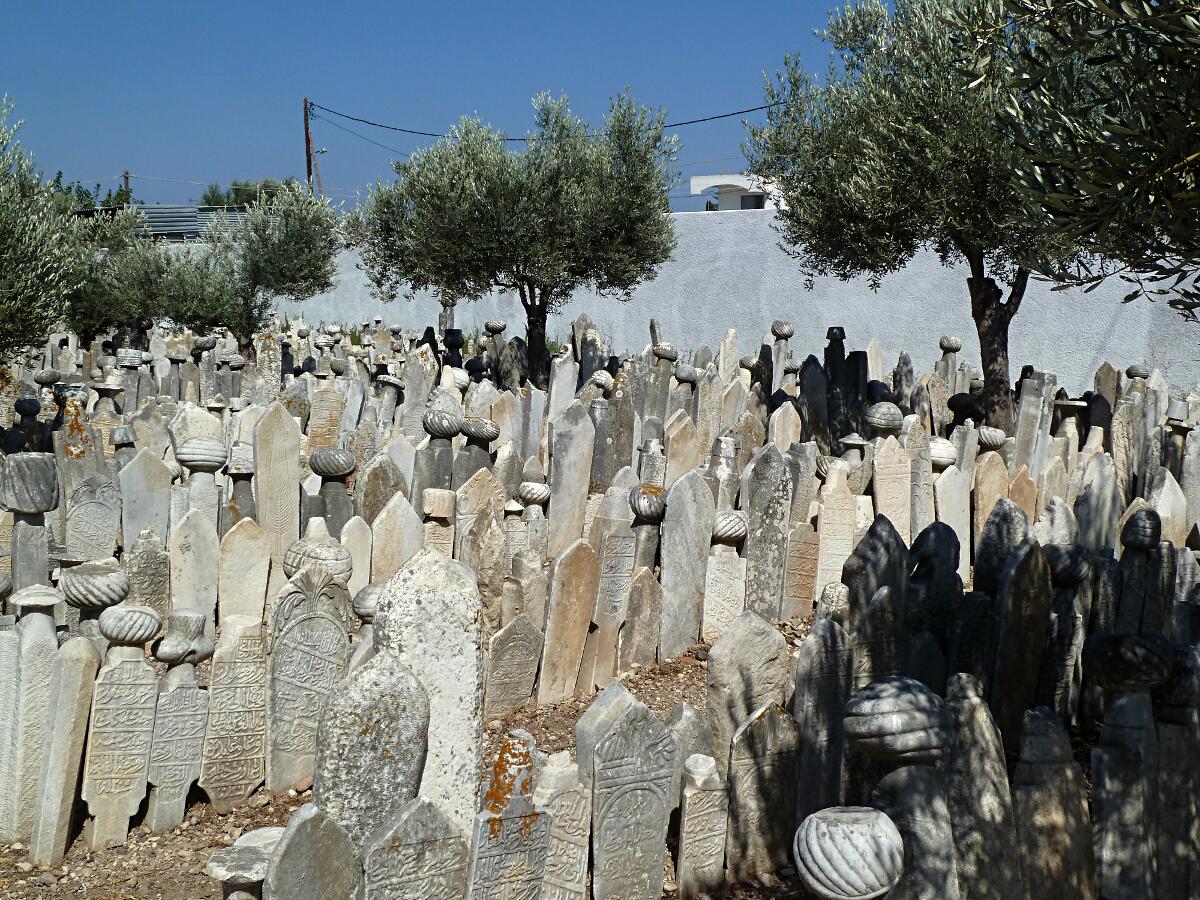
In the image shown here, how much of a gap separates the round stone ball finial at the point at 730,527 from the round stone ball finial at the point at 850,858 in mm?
3771

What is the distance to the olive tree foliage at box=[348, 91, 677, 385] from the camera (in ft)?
49.5

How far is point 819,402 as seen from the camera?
1103cm

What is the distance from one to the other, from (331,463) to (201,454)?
83 cm

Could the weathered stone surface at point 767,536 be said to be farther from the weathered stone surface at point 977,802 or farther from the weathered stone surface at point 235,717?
the weathered stone surface at point 977,802

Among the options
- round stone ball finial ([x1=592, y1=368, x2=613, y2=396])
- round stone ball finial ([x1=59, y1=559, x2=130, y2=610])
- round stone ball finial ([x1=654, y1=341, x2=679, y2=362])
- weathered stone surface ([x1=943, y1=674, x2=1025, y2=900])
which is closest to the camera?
weathered stone surface ([x1=943, y1=674, x2=1025, y2=900])

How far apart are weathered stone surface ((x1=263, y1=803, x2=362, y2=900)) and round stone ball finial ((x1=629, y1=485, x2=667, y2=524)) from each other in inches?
132

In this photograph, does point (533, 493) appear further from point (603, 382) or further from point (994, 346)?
point (994, 346)

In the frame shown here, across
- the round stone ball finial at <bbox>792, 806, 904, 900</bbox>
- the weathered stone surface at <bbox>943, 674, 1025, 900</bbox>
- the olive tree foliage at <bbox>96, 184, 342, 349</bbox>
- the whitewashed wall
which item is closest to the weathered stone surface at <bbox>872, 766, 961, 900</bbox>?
the weathered stone surface at <bbox>943, 674, 1025, 900</bbox>

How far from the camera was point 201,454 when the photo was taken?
22.9 ft

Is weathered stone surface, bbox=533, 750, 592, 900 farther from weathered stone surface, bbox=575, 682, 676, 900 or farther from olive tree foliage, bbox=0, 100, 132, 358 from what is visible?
olive tree foliage, bbox=0, 100, 132, 358

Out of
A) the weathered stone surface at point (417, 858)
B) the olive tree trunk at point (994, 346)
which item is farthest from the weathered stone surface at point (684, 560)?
the olive tree trunk at point (994, 346)

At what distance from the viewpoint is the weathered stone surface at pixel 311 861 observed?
3.09 meters

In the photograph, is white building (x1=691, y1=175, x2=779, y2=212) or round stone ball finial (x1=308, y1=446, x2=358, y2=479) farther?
white building (x1=691, y1=175, x2=779, y2=212)

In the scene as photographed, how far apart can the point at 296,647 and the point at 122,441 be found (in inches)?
206
